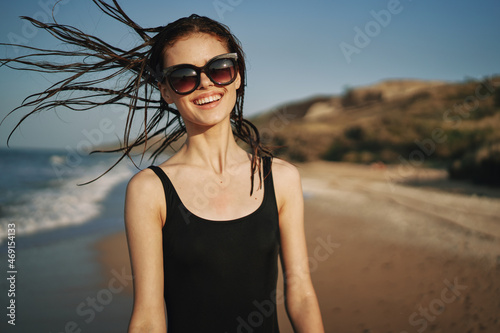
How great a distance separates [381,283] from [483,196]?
6683 mm

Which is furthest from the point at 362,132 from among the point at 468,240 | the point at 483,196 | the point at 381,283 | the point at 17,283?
the point at 17,283

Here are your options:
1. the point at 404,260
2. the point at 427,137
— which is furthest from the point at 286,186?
the point at 427,137

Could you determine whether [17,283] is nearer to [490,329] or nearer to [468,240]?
[490,329]

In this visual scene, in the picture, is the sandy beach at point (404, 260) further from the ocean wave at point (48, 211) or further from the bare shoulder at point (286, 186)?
the bare shoulder at point (286, 186)

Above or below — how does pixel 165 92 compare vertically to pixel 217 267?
above

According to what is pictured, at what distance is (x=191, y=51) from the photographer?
1.78 meters

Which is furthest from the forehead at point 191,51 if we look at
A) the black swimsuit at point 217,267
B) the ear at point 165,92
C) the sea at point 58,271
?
the sea at point 58,271

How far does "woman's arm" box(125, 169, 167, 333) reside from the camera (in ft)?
5.06

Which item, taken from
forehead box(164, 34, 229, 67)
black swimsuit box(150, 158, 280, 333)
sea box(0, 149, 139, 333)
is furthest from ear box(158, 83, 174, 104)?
sea box(0, 149, 139, 333)

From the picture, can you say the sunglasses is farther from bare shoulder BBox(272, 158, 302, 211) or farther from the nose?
bare shoulder BBox(272, 158, 302, 211)

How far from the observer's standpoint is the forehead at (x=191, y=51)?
178 cm

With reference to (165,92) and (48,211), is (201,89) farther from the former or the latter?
(48,211)

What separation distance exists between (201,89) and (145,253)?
0.79 metres

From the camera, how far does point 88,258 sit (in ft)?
20.7
